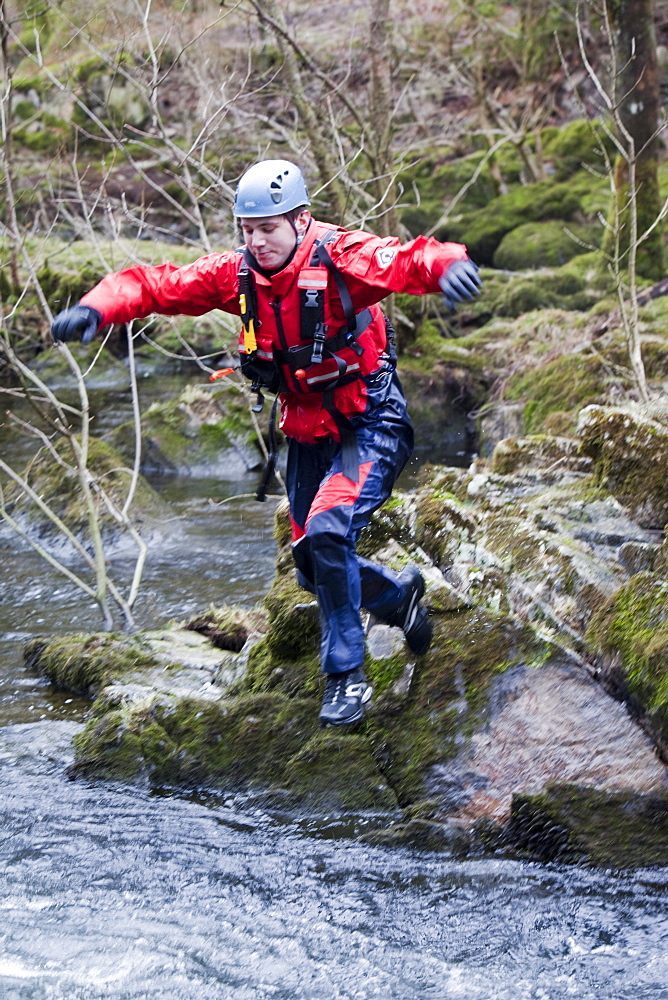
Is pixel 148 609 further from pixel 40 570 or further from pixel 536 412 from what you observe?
pixel 536 412

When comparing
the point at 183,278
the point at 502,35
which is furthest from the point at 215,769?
the point at 502,35

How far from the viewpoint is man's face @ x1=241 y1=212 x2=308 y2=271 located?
16.9 ft

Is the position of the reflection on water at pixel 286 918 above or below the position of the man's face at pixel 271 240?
below

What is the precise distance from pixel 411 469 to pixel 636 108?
20.3 ft

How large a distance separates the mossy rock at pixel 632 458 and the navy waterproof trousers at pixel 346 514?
2249mm

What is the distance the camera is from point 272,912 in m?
4.79

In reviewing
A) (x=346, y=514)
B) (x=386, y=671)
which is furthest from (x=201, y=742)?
(x=346, y=514)

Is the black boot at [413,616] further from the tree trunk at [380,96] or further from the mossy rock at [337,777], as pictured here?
the tree trunk at [380,96]

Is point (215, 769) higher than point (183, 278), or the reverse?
point (183, 278)

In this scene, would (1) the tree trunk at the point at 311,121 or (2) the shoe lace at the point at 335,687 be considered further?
(1) the tree trunk at the point at 311,121

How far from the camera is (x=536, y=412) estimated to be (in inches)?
486

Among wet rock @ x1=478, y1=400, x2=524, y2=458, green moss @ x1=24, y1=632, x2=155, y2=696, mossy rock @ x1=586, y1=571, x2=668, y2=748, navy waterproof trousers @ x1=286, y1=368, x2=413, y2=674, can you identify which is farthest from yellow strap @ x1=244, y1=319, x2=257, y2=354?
wet rock @ x1=478, y1=400, x2=524, y2=458

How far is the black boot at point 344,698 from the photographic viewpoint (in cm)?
510

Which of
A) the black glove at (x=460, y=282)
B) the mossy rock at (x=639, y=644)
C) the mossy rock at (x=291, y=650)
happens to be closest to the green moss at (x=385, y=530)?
the mossy rock at (x=291, y=650)
